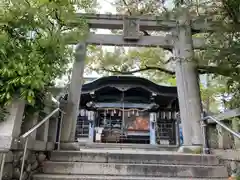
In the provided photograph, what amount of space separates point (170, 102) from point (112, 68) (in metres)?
2.99

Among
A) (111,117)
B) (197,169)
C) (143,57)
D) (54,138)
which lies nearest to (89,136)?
(111,117)

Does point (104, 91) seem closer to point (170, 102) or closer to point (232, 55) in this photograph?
point (170, 102)

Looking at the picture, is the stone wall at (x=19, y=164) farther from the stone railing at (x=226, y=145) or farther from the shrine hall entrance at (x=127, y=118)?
the shrine hall entrance at (x=127, y=118)

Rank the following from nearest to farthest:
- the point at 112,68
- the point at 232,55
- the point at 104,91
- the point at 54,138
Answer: the point at 232,55 → the point at 54,138 → the point at 112,68 → the point at 104,91

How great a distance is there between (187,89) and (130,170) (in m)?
2.53

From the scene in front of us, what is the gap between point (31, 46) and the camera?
2.99m

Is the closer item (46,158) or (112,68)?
(46,158)

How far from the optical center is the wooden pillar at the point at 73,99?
470cm

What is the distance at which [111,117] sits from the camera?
35.5 feet

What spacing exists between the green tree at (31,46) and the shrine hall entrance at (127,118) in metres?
6.22

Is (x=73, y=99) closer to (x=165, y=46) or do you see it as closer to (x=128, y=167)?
(x=128, y=167)

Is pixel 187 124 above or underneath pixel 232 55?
underneath

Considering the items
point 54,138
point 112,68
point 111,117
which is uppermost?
point 112,68

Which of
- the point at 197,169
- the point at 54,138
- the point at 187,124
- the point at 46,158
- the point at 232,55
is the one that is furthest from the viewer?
the point at 187,124
